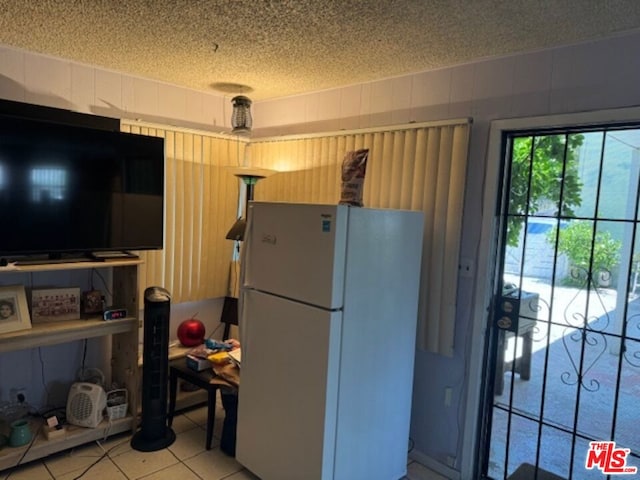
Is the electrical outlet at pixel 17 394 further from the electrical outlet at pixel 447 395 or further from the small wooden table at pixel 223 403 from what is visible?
the electrical outlet at pixel 447 395

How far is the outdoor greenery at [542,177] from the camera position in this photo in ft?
7.25

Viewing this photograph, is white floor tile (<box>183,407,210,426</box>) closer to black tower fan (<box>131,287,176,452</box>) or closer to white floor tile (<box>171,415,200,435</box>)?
white floor tile (<box>171,415,200,435</box>)

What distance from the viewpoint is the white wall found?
2.08 meters

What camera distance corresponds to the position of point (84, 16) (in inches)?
81.8

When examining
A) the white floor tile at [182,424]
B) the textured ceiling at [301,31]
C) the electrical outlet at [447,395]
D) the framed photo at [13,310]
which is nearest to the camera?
the textured ceiling at [301,31]

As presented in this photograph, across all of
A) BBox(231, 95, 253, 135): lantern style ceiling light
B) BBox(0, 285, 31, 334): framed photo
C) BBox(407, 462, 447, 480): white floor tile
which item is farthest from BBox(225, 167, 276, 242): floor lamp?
BBox(407, 462, 447, 480): white floor tile

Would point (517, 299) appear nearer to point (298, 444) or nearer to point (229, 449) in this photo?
point (298, 444)

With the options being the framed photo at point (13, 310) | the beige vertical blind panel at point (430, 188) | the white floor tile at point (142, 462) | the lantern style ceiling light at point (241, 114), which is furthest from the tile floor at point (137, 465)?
the lantern style ceiling light at point (241, 114)

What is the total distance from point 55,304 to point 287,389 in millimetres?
1519

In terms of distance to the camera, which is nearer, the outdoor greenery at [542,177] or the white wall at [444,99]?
the white wall at [444,99]

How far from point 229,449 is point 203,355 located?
61cm

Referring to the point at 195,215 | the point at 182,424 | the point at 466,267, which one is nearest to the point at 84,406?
the point at 182,424

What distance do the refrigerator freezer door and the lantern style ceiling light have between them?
4.01ft

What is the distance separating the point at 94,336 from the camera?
267cm
